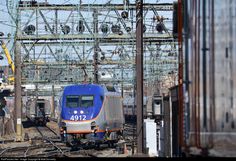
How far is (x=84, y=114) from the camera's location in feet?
100

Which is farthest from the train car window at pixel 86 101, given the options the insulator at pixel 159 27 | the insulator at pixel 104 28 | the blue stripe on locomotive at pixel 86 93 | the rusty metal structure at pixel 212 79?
the rusty metal structure at pixel 212 79

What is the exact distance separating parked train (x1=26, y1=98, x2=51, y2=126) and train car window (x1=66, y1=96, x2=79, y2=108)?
132 feet

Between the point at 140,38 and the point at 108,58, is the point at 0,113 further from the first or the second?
the point at 140,38

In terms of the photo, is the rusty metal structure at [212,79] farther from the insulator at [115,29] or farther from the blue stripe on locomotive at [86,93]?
the insulator at [115,29]

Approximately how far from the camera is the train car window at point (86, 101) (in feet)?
102

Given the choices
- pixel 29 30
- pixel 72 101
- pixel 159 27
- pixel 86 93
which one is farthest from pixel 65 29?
pixel 72 101

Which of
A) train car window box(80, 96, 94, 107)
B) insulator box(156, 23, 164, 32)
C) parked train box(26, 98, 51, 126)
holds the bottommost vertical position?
parked train box(26, 98, 51, 126)

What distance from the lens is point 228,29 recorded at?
9.74m

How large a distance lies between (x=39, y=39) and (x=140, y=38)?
74.8 ft

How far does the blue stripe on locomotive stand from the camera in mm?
30562

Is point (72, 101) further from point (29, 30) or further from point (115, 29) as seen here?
point (29, 30)

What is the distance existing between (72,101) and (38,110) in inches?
Answer: 1614

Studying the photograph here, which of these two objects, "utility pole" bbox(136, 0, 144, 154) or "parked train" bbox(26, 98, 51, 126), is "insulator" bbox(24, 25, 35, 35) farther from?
"utility pole" bbox(136, 0, 144, 154)

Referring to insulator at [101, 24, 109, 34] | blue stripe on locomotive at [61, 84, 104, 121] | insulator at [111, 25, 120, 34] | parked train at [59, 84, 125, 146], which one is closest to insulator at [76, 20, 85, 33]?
insulator at [101, 24, 109, 34]
